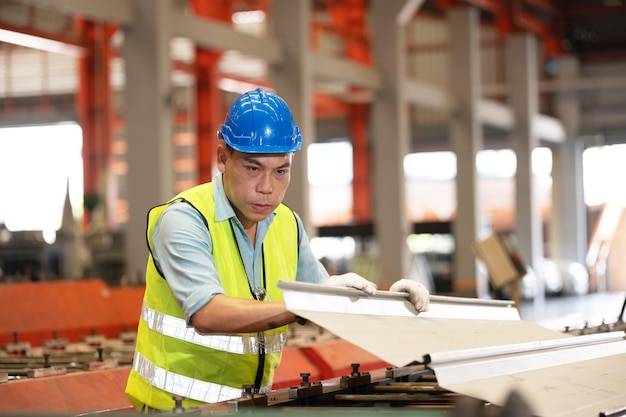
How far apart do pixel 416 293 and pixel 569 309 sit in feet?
61.1

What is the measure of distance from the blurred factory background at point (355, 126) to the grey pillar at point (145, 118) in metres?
0.02

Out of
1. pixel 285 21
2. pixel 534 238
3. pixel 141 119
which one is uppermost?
pixel 285 21

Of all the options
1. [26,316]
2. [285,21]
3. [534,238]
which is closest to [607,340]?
[26,316]

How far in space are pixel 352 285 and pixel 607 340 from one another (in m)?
1.39

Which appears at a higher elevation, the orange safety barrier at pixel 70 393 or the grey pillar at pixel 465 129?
the grey pillar at pixel 465 129

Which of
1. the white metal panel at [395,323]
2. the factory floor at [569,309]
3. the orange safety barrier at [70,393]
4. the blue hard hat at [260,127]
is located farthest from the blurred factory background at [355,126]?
the blue hard hat at [260,127]

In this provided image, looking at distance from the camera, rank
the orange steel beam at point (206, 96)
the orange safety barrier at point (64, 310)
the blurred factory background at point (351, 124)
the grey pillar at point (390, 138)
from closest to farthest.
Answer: the orange safety barrier at point (64, 310), the blurred factory background at point (351, 124), the grey pillar at point (390, 138), the orange steel beam at point (206, 96)

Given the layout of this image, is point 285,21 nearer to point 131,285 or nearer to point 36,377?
point 131,285

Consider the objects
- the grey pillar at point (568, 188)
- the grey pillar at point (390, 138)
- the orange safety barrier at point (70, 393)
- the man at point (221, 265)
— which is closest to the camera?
the man at point (221, 265)

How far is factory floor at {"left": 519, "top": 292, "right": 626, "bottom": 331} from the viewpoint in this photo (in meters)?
17.0

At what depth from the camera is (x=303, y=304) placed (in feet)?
8.60

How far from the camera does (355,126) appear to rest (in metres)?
32.4

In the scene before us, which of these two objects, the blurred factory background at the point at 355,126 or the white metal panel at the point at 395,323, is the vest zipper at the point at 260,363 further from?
the blurred factory background at the point at 355,126

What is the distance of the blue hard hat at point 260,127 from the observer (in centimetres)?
297
